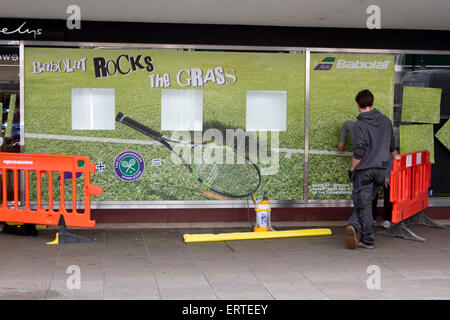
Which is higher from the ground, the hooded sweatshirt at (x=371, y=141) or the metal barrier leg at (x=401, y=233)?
the hooded sweatshirt at (x=371, y=141)

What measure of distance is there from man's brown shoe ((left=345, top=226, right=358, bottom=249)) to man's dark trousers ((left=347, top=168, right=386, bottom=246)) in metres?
0.11

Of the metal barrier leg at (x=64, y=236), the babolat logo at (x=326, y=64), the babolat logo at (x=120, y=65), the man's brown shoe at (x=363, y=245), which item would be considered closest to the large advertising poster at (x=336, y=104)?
the babolat logo at (x=326, y=64)

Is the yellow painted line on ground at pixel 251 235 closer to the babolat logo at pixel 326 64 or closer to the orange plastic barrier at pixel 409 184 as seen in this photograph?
the orange plastic barrier at pixel 409 184

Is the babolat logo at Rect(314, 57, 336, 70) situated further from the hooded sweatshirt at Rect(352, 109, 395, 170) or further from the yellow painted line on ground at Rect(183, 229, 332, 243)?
the yellow painted line on ground at Rect(183, 229, 332, 243)

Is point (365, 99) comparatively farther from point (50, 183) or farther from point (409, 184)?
point (50, 183)

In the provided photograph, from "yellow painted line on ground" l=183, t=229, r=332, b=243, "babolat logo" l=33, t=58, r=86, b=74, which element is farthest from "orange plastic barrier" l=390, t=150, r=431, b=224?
"babolat logo" l=33, t=58, r=86, b=74

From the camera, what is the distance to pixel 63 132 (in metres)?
9.12

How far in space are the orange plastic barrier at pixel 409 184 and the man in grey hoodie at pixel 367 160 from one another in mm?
456

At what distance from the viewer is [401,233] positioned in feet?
27.3

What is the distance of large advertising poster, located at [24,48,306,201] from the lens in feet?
29.8

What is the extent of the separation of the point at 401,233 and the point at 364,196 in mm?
1276

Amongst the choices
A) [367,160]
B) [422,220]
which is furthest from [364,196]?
[422,220]

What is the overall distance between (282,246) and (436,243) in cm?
206

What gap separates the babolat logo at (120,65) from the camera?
9125 millimetres
